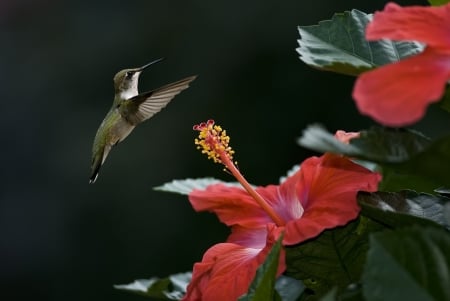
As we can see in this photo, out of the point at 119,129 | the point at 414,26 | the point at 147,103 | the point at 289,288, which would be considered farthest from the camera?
the point at 119,129

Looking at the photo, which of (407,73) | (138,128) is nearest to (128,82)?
(407,73)

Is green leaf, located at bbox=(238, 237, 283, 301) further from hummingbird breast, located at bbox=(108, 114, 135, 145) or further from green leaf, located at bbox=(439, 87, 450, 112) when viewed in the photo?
hummingbird breast, located at bbox=(108, 114, 135, 145)

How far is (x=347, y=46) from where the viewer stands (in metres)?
0.98

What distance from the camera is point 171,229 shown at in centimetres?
550

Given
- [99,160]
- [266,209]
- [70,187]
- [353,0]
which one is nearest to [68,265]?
[70,187]

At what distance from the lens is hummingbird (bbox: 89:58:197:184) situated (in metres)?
1.75

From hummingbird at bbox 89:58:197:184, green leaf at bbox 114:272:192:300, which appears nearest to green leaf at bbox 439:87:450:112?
green leaf at bbox 114:272:192:300

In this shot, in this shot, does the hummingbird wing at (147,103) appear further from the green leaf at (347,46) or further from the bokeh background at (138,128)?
the bokeh background at (138,128)

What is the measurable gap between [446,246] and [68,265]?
5.05 meters

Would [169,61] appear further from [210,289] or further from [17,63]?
[210,289]

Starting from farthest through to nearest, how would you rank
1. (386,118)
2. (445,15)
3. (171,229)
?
(171,229)
(445,15)
(386,118)

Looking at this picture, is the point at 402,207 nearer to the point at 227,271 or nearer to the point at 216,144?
the point at 227,271

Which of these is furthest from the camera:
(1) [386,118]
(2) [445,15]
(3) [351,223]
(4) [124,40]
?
(4) [124,40]

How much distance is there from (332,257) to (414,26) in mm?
240
